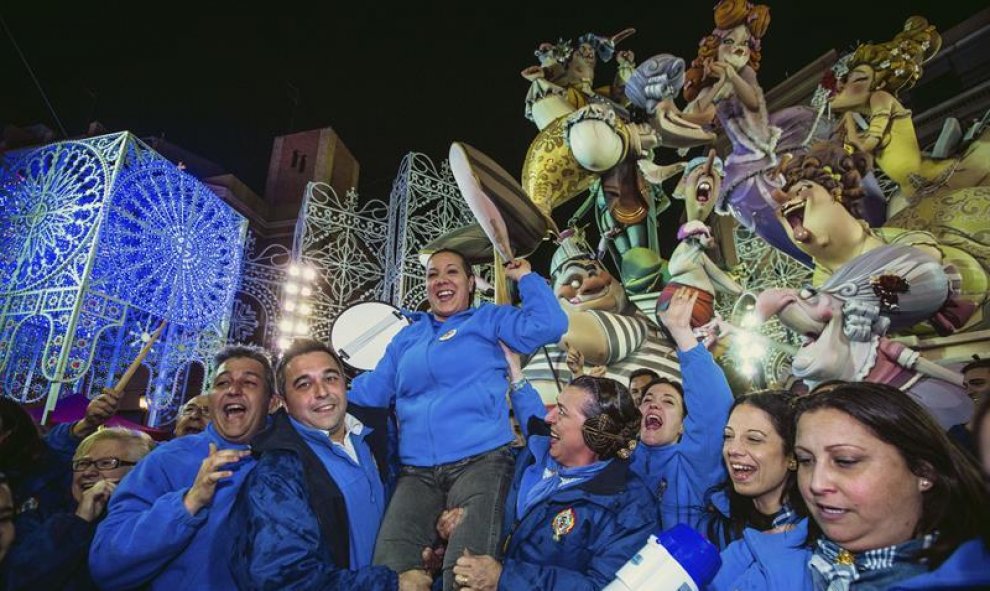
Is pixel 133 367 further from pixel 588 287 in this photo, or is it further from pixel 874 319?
pixel 874 319

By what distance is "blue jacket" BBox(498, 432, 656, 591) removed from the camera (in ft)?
6.07

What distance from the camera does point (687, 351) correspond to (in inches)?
97.1

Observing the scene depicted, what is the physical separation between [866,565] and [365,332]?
13.3 ft

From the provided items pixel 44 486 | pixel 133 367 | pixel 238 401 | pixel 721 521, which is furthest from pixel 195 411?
pixel 721 521

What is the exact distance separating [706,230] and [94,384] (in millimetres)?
9894

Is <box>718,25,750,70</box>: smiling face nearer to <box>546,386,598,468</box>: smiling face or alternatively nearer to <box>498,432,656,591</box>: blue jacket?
<box>546,386,598,468</box>: smiling face

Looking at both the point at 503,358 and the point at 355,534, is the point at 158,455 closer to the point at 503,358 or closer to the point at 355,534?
the point at 355,534

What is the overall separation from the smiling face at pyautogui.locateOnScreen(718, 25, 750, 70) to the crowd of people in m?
6.59

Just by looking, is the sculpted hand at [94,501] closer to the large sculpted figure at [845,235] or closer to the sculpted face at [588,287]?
the sculpted face at [588,287]

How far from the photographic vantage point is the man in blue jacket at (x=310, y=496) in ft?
5.71

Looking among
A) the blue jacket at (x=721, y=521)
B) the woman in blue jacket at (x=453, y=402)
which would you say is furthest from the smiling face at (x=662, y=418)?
the woman in blue jacket at (x=453, y=402)

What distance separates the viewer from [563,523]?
81.1 inches

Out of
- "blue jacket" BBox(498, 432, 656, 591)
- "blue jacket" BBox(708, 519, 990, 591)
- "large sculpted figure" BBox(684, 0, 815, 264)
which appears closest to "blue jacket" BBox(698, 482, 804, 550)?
"blue jacket" BBox(708, 519, 990, 591)

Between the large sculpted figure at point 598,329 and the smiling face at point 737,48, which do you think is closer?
the large sculpted figure at point 598,329
